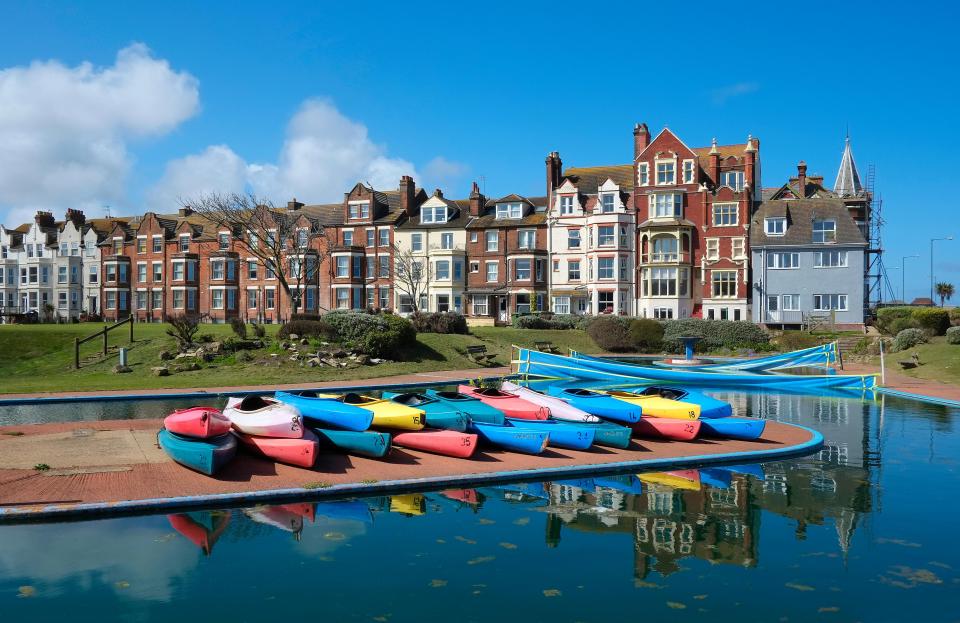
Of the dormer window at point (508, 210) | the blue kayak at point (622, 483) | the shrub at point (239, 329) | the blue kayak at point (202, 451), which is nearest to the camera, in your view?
the blue kayak at point (202, 451)

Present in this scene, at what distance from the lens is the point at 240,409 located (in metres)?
15.7

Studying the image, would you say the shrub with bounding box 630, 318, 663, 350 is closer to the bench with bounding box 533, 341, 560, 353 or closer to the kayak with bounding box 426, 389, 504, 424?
the bench with bounding box 533, 341, 560, 353

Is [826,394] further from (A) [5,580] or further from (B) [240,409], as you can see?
(A) [5,580]

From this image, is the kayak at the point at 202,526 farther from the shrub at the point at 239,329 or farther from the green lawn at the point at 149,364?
the shrub at the point at 239,329

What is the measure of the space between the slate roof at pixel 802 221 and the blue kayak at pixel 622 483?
1866 inches

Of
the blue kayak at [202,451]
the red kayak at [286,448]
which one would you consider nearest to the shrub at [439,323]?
the red kayak at [286,448]

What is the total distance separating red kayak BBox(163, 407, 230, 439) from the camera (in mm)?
14148

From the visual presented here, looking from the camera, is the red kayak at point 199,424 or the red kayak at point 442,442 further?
the red kayak at point 442,442

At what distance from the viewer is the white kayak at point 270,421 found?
14.7 meters

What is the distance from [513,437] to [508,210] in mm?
51513

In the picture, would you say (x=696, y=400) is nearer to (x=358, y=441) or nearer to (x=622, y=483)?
(x=622, y=483)

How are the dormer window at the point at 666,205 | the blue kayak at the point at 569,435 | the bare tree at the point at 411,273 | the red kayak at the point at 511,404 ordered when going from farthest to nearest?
the bare tree at the point at 411,273 → the dormer window at the point at 666,205 → the red kayak at the point at 511,404 → the blue kayak at the point at 569,435

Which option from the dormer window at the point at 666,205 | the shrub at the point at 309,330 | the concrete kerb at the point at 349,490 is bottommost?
the concrete kerb at the point at 349,490

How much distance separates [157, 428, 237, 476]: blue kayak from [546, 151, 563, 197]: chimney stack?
53.1 m
